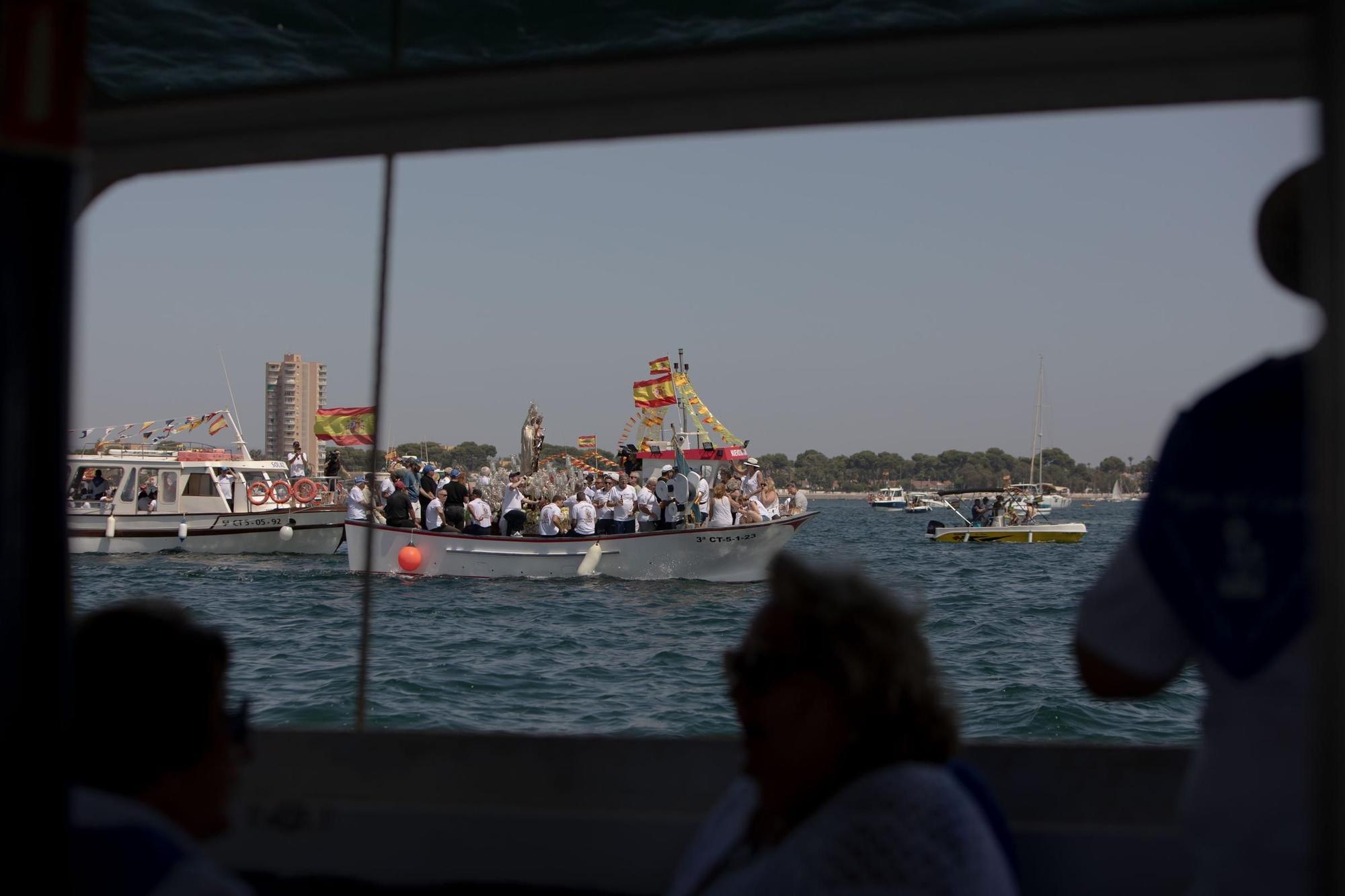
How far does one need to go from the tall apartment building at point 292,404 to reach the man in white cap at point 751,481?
933cm

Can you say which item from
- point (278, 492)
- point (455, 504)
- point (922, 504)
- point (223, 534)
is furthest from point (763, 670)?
point (922, 504)

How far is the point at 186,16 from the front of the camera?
182 cm

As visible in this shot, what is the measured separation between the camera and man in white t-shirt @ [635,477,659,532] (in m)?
21.1

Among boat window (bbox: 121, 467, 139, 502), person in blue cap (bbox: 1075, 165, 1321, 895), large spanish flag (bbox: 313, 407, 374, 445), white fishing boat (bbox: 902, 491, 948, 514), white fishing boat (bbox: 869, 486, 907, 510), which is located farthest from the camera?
white fishing boat (bbox: 869, 486, 907, 510)

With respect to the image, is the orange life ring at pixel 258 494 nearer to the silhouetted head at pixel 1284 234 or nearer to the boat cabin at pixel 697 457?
the boat cabin at pixel 697 457

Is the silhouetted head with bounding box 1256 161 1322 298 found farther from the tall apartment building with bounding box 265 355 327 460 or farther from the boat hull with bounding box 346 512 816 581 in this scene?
the tall apartment building with bounding box 265 355 327 460

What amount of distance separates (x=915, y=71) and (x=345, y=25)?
3.09ft

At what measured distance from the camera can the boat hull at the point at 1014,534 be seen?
43.0 m

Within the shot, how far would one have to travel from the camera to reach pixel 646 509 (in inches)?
849

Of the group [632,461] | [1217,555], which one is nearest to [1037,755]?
[1217,555]

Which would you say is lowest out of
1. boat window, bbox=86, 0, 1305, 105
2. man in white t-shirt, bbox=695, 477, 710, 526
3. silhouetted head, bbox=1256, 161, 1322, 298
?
man in white t-shirt, bbox=695, 477, 710, 526

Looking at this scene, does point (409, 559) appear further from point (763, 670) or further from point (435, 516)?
point (763, 670)

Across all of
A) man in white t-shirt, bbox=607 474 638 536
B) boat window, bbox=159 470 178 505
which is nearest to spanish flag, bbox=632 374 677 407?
man in white t-shirt, bbox=607 474 638 536

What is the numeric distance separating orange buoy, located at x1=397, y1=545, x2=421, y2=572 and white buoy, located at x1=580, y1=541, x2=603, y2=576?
2.98m
